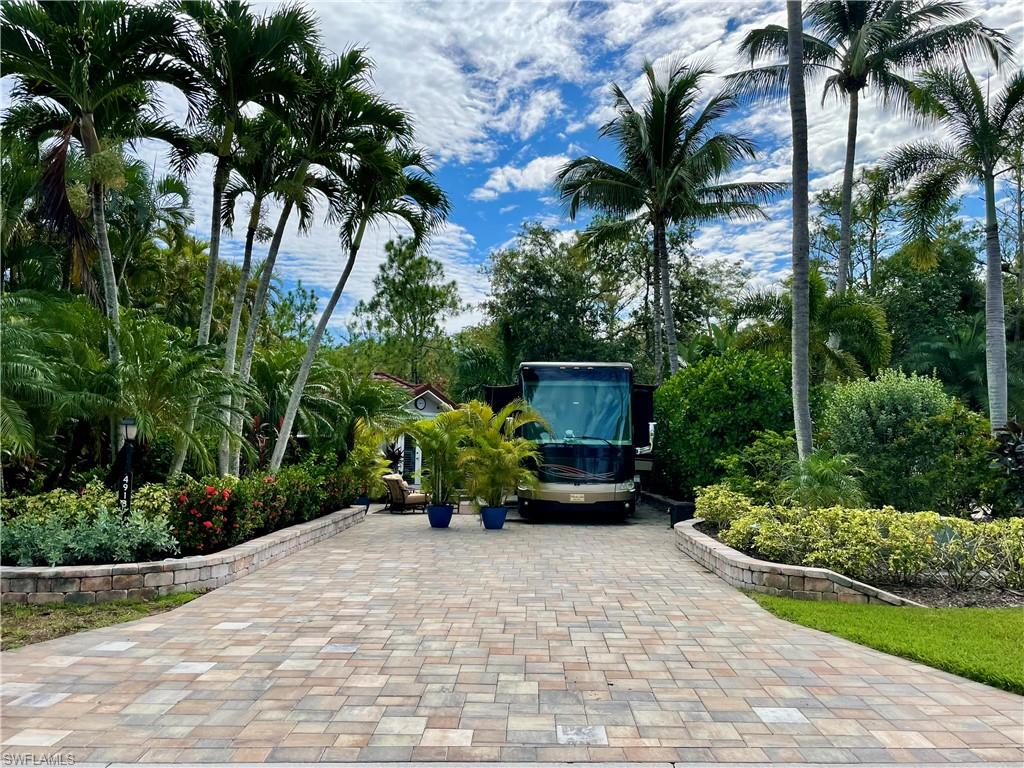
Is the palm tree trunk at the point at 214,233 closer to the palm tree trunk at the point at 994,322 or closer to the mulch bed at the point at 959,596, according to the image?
the mulch bed at the point at 959,596

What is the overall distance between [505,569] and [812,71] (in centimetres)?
1867

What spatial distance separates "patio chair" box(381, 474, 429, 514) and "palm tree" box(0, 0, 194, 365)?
8.80m

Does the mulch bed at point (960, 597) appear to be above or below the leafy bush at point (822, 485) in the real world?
below

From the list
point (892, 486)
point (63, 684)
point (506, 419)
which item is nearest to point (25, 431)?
point (63, 684)

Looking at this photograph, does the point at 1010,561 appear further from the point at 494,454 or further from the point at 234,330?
the point at 234,330

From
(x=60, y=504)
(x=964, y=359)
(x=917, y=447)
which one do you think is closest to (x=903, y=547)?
(x=917, y=447)

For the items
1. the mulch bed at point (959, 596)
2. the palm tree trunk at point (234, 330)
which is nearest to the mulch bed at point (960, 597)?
the mulch bed at point (959, 596)

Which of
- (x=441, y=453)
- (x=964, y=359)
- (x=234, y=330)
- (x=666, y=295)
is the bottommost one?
(x=441, y=453)

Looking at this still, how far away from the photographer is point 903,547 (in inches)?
269

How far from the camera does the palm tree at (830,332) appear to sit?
16188 mm

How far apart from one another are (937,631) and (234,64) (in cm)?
1017

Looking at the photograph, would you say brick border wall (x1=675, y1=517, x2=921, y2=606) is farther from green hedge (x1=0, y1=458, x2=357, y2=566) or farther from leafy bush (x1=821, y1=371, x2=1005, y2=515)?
green hedge (x1=0, y1=458, x2=357, y2=566)

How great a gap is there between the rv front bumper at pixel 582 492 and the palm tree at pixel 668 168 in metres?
6.24

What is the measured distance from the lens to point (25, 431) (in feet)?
21.3
